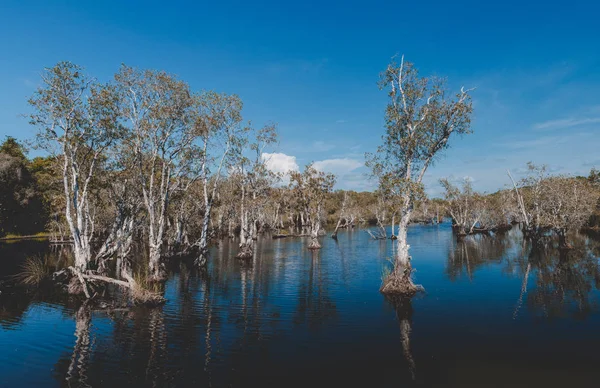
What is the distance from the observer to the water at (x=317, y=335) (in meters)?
14.8

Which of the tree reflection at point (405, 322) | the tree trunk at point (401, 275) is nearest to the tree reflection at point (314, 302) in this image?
the tree reflection at point (405, 322)

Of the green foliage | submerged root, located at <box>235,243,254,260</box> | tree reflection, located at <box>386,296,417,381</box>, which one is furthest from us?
the green foliage

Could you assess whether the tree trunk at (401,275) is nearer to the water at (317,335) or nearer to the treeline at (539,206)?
the water at (317,335)

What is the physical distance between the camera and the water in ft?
48.5

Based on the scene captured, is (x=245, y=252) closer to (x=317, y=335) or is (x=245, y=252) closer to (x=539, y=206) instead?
(x=317, y=335)

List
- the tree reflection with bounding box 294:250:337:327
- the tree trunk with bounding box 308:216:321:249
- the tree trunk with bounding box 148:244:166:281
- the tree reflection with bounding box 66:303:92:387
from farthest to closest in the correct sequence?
the tree trunk with bounding box 308:216:321:249, the tree trunk with bounding box 148:244:166:281, the tree reflection with bounding box 294:250:337:327, the tree reflection with bounding box 66:303:92:387

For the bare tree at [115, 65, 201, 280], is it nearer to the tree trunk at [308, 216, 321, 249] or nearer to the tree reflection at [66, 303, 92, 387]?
the tree reflection at [66, 303, 92, 387]

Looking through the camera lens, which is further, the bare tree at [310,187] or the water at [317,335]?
the bare tree at [310,187]

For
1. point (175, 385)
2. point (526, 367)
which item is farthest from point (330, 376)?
point (526, 367)

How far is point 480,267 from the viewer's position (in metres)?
42.0

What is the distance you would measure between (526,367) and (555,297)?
50.4 feet

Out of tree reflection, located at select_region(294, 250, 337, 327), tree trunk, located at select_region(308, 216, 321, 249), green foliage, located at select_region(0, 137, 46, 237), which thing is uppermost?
green foliage, located at select_region(0, 137, 46, 237)

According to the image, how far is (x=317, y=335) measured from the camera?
19859mm

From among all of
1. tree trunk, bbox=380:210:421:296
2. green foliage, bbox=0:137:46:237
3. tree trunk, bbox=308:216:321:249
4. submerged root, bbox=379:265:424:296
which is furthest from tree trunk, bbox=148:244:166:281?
green foliage, bbox=0:137:46:237
